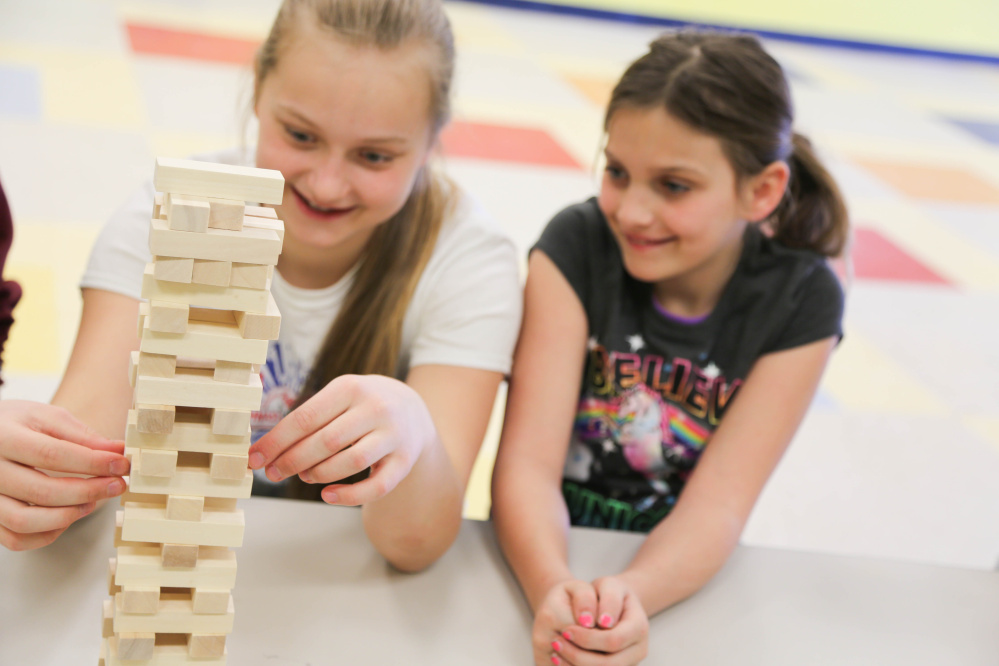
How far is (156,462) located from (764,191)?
90 cm

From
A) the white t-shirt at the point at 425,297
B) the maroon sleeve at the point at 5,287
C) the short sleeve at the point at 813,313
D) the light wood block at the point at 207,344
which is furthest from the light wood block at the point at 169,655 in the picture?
the short sleeve at the point at 813,313

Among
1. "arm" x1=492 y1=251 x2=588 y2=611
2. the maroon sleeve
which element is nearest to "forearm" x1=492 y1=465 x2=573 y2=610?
"arm" x1=492 y1=251 x2=588 y2=611

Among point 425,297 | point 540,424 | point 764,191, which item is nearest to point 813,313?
point 764,191

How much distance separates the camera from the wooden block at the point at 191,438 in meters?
0.59

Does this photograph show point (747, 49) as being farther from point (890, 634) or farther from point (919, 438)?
point (919, 438)

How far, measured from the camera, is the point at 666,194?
1.22 metres

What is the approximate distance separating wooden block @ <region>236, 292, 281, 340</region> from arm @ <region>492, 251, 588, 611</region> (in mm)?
455

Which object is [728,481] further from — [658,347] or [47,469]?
[47,469]

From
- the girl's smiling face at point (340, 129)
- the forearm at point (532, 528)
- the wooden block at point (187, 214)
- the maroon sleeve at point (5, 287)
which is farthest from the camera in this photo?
the maroon sleeve at point (5, 287)

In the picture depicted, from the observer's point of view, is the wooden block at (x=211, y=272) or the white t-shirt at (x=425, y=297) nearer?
the wooden block at (x=211, y=272)

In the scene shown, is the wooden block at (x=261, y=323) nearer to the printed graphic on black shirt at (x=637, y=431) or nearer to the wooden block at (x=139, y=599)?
the wooden block at (x=139, y=599)

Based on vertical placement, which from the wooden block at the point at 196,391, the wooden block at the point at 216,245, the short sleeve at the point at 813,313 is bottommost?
the short sleeve at the point at 813,313

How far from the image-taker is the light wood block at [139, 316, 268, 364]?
1.86 feet

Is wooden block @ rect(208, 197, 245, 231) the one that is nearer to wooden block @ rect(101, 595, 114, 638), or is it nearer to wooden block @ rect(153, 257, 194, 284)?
wooden block @ rect(153, 257, 194, 284)
